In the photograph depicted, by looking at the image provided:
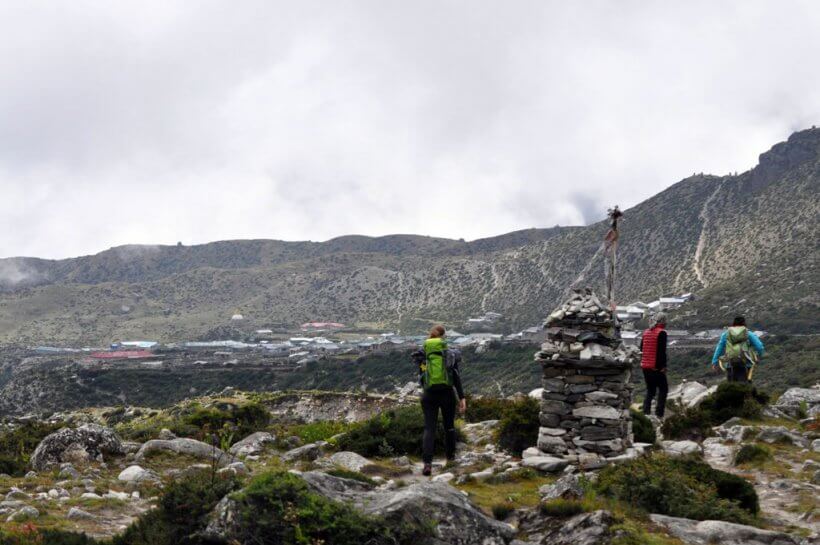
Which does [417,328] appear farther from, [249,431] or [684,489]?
[684,489]

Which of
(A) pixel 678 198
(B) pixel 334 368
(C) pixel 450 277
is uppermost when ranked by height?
(A) pixel 678 198

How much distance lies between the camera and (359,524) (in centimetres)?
574

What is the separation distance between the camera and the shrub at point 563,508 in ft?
22.5

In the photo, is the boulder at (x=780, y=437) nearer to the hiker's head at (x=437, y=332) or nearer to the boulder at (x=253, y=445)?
the hiker's head at (x=437, y=332)

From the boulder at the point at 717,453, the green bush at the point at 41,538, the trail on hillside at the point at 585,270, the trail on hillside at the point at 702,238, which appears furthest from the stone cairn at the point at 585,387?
the trail on hillside at the point at 585,270

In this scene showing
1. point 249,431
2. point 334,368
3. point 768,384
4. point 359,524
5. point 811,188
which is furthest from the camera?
point 811,188

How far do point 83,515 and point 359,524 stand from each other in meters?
4.12

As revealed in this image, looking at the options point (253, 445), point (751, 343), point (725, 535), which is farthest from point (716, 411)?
point (253, 445)

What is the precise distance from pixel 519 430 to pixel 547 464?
6.18ft

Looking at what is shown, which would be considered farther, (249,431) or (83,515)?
(249,431)

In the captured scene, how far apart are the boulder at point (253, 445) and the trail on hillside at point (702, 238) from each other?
309 feet

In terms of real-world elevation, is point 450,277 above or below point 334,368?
above

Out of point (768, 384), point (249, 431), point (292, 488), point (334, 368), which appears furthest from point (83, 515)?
point (334, 368)

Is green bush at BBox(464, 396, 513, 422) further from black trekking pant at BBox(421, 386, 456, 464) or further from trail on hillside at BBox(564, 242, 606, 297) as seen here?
trail on hillside at BBox(564, 242, 606, 297)
